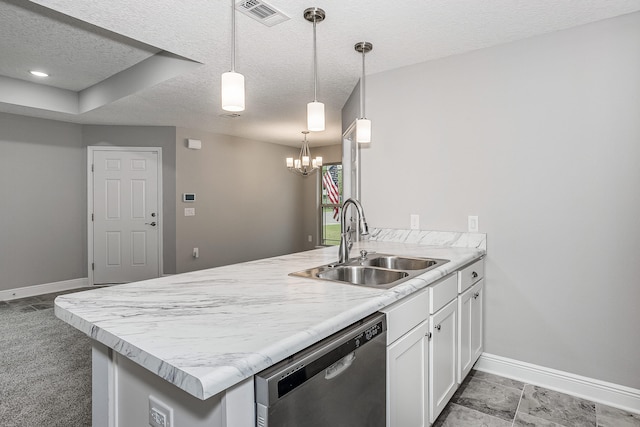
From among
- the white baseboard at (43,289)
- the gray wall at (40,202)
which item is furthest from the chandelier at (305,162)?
the white baseboard at (43,289)

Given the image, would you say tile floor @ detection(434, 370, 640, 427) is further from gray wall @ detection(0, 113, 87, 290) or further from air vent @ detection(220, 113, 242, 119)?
gray wall @ detection(0, 113, 87, 290)

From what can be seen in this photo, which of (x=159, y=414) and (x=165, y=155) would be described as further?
(x=165, y=155)

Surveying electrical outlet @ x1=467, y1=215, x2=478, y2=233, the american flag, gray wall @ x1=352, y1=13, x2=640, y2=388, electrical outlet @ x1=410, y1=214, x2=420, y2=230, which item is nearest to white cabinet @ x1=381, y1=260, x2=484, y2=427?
electrical outlet @ x1=467, y1=215, x2=478, y2=233

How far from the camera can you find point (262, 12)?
2096 millimetres

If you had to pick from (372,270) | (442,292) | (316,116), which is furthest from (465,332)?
(316,116)

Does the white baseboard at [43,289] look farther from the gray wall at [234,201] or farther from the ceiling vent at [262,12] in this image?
the ceiling vent at [262,12]

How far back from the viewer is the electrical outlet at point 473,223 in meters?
2.59

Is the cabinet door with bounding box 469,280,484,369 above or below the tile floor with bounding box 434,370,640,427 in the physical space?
above

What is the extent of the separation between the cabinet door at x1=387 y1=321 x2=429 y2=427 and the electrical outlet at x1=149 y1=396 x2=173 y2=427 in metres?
0.77

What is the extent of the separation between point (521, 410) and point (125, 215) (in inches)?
207

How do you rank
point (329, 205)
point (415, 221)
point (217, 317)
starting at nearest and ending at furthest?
point (217, 317) → point (415, 221) → point (329, 205)

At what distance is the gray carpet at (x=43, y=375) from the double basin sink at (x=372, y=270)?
5.02 feet

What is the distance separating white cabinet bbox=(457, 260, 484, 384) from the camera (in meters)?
2.08

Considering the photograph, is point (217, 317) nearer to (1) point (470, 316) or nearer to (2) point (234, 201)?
(1) point (470, 316)
